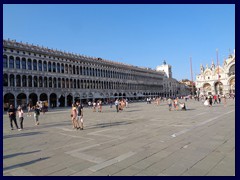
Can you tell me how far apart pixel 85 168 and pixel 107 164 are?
0.58m

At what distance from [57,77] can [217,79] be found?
7336cm

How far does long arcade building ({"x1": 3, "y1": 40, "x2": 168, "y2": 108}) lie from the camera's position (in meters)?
38.3

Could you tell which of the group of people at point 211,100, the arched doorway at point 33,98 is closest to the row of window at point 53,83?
the arched doorway at point 33,98

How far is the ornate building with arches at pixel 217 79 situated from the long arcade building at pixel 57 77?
3988 centimetres

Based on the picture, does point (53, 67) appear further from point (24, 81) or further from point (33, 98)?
point (33, 98)

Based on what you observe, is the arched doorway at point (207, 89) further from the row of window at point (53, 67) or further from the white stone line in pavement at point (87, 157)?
the white stone line in pavement at point (87, 157)

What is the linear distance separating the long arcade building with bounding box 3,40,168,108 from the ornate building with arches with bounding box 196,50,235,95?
3988 cm

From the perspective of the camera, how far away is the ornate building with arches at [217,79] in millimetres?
83688

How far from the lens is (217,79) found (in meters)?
89.6

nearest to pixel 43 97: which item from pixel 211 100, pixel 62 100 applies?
pixel 62 100
